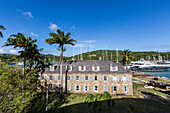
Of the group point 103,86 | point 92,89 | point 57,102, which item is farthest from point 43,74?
point 103,86

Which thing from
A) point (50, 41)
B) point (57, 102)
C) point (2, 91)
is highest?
point (50, 41)

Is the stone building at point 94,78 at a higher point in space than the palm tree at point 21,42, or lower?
lower

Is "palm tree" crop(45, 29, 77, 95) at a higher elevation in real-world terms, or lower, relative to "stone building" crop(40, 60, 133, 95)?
higher

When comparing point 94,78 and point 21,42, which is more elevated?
point 21,42

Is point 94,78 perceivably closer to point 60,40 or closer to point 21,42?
point 60,40

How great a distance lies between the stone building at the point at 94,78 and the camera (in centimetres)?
2427

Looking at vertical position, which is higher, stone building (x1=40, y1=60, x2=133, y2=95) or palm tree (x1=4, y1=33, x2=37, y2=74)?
palm tree (x1=4, y1=33, x2=37, y2=74)

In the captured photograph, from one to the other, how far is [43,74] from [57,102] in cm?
1091

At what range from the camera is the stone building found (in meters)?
24.3

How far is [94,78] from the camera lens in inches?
995

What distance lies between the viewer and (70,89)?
85.9 feet

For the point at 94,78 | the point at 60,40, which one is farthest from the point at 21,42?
the point at 94,78

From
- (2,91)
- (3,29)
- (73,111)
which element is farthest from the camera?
(73,111)

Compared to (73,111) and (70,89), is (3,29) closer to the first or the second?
(73,111)
